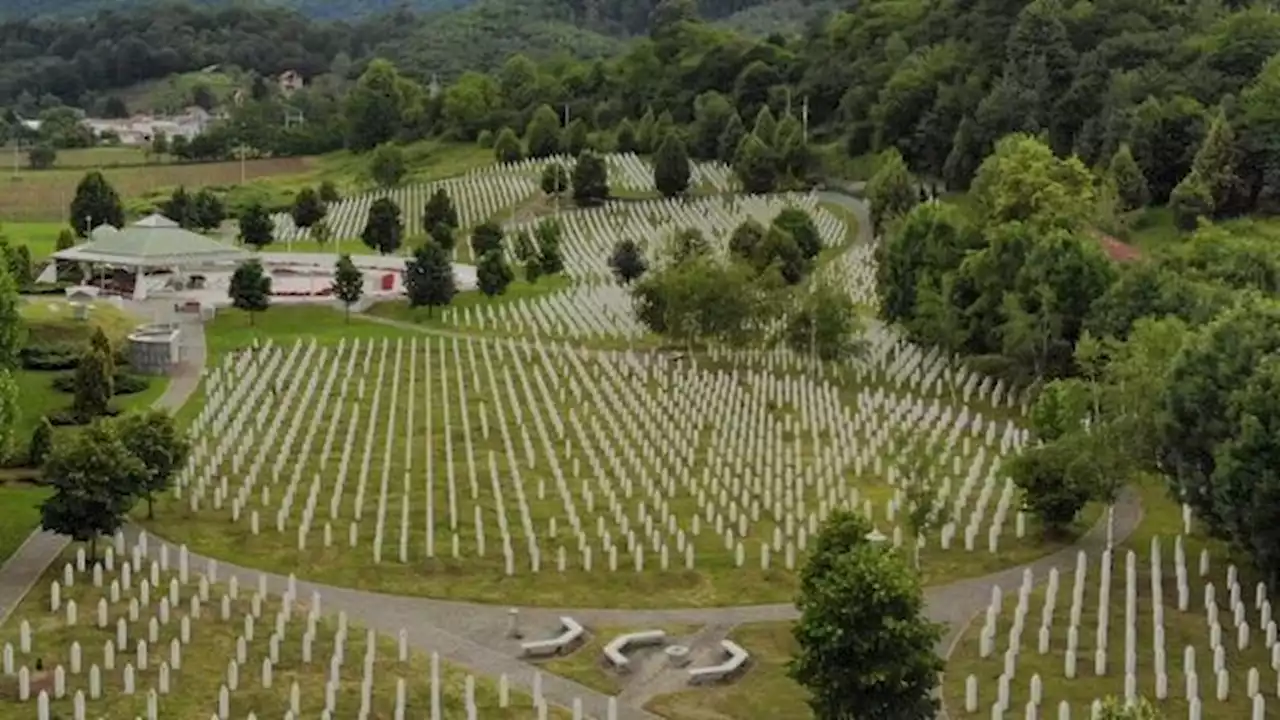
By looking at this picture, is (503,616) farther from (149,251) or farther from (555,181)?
(555,181)

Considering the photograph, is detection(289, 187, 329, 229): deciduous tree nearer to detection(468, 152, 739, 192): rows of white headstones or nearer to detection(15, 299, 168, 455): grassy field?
detection(468, 152, 739, 192): rows of white headstones

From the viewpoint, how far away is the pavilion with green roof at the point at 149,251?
65.0 metres

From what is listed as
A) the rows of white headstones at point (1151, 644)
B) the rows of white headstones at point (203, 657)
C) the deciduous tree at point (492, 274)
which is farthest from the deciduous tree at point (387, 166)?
the rows of white headstones at point (1151, 644)

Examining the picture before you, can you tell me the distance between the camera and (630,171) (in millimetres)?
98938

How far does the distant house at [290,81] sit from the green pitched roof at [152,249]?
11519 cm

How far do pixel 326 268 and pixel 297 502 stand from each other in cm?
3941

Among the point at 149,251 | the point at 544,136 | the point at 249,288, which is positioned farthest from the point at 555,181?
the point at 249,288

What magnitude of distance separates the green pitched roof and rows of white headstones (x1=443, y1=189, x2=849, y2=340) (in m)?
11.8

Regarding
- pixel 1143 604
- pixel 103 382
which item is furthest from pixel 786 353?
pixel 1143 604

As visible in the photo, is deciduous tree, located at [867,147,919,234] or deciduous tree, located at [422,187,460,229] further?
deciduous tree, located at [422,187,460,229]

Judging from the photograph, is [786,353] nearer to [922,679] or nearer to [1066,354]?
[1066,354]

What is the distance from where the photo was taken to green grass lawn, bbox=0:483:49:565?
103ft

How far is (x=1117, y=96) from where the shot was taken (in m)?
77.2

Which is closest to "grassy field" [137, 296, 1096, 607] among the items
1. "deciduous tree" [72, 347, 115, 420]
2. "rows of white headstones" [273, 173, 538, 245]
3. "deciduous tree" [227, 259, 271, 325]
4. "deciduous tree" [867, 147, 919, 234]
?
"deciduous tree" [72, 347, 115, 420]
